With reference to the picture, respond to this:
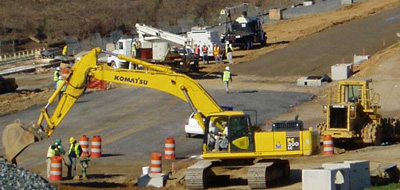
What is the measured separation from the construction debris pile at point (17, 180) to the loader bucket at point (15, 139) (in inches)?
71.3

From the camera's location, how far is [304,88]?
162 feet

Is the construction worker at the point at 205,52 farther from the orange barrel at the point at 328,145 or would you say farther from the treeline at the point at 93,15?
the orange barrel at the point at 328,145

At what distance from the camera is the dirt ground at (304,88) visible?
94.6ft

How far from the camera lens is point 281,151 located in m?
25.8

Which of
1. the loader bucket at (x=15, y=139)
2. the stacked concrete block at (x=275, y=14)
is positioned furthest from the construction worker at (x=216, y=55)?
the loader bucket at (x=15, y=139)

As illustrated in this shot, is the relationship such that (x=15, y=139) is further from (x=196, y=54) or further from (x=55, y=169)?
(x=196, y=54)

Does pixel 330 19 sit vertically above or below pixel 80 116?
above

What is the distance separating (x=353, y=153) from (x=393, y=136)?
3291 mm

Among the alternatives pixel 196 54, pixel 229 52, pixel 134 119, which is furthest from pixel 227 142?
pixel 229 52

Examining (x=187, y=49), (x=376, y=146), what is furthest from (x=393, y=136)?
(x=187, y=49)

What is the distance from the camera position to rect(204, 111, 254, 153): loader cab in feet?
84.1

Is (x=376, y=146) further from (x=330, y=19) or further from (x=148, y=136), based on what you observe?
(x=330, y=19)

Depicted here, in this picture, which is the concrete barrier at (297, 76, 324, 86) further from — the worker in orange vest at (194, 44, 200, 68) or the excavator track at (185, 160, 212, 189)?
the excavator track at (185, 160, 212, 189)

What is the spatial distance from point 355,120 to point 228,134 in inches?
327
